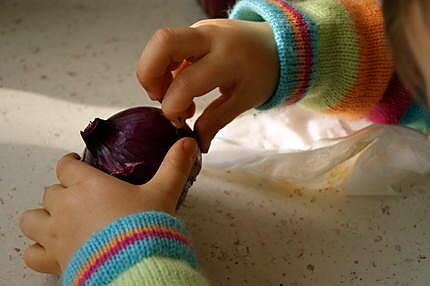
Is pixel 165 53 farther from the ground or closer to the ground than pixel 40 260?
farther from the ground

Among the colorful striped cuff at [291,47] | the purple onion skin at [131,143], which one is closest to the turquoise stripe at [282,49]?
the colorful striped cuff at [291,47]

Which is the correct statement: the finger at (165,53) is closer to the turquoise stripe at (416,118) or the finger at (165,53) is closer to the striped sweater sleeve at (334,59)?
the striped sweater sleeve at (334,59)

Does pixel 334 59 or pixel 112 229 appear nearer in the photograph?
pixel 112 229

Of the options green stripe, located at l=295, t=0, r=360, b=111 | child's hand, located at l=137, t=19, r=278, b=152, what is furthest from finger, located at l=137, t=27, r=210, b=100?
green stripe, located at l=295, t=0, r=360, b=111

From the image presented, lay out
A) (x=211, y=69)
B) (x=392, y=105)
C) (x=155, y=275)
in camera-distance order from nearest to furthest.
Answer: (x=155, y=275) → (x=211, y=69) → (x=392, y=105)

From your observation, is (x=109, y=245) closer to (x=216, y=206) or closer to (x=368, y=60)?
(x=216, y=206)

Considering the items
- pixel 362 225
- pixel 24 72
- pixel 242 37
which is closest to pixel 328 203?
pixel 362 225

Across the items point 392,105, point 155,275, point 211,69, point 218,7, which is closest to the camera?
point 155,275

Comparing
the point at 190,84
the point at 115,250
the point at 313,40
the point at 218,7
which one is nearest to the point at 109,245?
the point at 115,250
